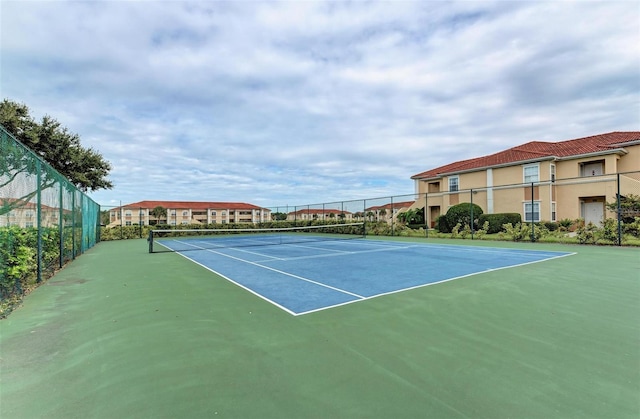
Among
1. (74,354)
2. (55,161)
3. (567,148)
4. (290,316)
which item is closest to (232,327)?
(290,316)

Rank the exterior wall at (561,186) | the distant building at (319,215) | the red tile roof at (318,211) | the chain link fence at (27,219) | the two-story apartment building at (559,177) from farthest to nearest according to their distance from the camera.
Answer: the red tile roof at (318,211) → the distant building at (319,215) → the two-story apartment building at (559,177) → the exterior wall at (561,186) → the chain link fence at (27,219)

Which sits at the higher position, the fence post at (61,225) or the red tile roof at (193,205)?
the red tile roof at (193,205)

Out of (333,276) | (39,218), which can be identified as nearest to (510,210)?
(333,276)

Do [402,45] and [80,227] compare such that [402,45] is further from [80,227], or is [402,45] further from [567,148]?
[567,148]

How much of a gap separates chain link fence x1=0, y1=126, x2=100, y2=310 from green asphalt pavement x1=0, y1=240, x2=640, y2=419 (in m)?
0.69

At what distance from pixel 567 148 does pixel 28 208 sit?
1223 inches

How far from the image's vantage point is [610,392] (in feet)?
6.97

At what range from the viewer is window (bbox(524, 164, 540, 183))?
2277 cm

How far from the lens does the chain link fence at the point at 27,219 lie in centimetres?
443

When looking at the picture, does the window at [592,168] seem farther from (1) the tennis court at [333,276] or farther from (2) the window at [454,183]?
(1) the tennis court at [333,276]

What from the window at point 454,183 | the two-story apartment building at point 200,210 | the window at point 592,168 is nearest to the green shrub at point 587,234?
the window at point 592,168

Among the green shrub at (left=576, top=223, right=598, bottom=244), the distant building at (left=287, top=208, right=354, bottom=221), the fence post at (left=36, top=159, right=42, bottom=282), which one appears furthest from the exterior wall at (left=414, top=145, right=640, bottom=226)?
the fence post at (left=36, top=159, right=42, bottom=282)

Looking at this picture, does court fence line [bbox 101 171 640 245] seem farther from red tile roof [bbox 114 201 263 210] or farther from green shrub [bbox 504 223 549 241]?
red tile roof [bbox 114 201 263 210]

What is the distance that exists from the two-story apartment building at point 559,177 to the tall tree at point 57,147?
22.8 m
